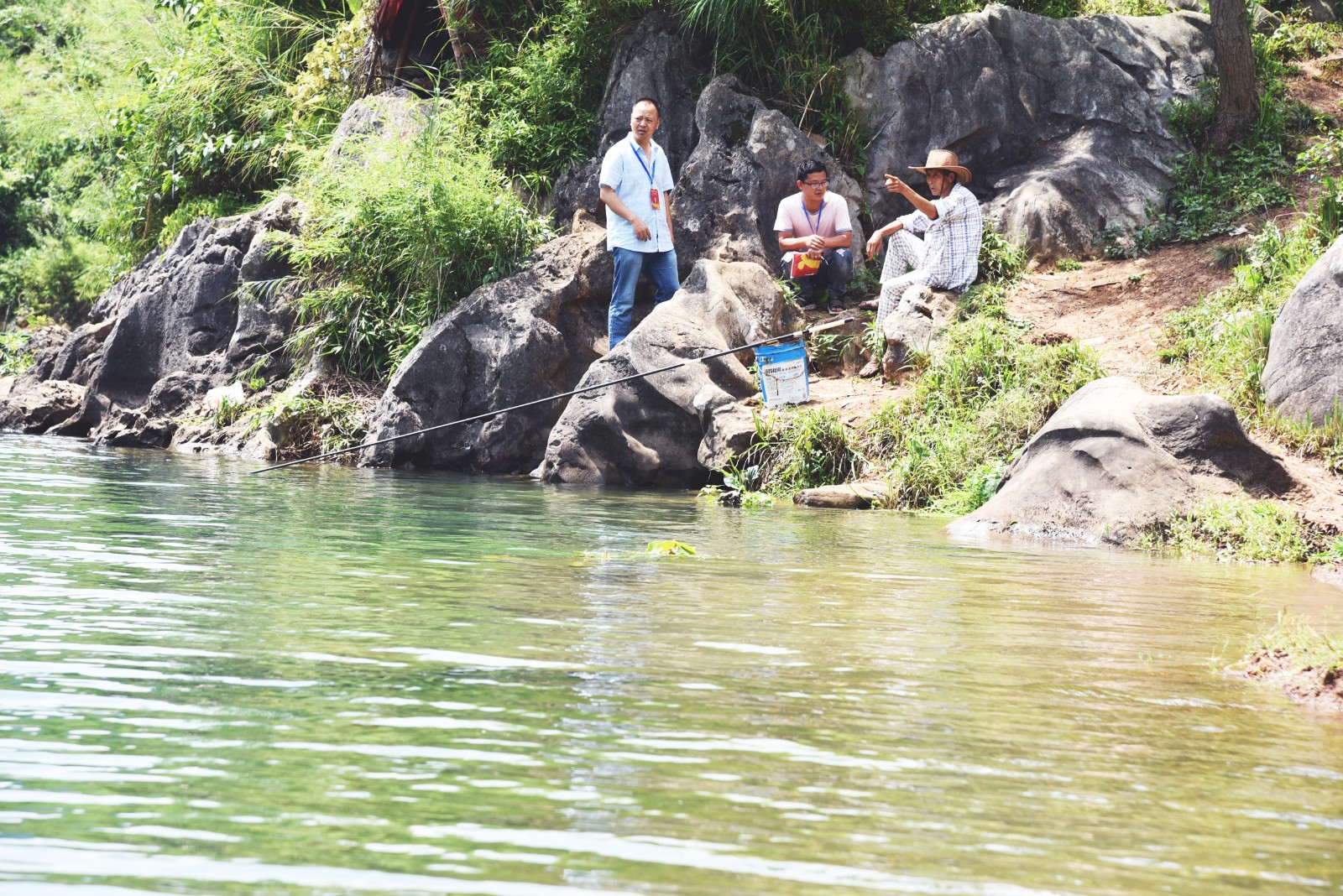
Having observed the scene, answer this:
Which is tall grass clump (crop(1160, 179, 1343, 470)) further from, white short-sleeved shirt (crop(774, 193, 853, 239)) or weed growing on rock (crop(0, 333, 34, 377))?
weed growing on rock (crop(0, 333, 34, 377))

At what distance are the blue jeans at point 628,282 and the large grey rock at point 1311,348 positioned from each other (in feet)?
17.9

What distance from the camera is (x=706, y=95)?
49.5ft

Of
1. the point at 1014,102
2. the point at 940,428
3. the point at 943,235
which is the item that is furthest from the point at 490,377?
the point at 1014,102

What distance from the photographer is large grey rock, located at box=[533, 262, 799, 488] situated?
12266 millimetres

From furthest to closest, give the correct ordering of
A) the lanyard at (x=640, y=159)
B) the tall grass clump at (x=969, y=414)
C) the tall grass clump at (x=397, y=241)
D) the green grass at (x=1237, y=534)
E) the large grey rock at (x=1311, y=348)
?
the tall grass clump at (x=397, y=241) < the lanyard at (x=640, y=159) < the tall grass clump at (x=969, y=414) < the large grey rock at (x=1311, y=348) < the green grass at (x=1237, y=534)

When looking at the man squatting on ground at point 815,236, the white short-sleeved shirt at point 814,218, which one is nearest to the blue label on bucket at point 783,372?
the man squatting on ground at point 815,236

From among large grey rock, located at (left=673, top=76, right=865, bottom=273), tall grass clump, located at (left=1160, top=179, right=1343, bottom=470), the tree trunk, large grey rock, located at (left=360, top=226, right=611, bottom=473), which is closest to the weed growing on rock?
large grey rock, located at (left=360, top=226, right=611, bottom=473)

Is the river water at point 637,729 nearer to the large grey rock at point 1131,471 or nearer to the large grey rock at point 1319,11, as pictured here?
the large grey rock at point 1131,471

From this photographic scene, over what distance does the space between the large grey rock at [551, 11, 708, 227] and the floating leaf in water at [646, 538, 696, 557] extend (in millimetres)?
8806

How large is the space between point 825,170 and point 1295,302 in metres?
5.54

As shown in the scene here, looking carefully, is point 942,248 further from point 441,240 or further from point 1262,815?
point 1262,815

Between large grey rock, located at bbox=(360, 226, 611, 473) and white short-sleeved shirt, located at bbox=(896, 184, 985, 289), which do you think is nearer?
white short-sleeved shirt, located at bbox=(896, 184, 985, 289)

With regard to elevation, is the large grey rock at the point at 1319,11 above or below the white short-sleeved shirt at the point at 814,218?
above

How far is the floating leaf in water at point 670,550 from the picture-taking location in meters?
7.37
